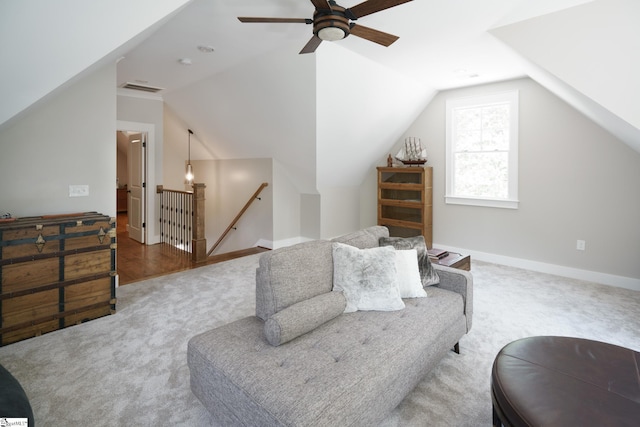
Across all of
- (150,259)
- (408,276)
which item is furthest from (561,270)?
(150,259)

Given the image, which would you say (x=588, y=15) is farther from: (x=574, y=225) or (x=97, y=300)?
(x=97, y=300)

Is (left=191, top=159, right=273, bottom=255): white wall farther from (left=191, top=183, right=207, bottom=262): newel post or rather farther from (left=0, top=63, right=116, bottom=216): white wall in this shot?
(left=0, top=63, right=116, bottom=216): white wall

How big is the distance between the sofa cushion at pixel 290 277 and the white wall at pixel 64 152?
2.61 meters

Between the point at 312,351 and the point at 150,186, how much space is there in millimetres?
5192

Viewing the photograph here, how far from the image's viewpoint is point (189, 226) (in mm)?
5562

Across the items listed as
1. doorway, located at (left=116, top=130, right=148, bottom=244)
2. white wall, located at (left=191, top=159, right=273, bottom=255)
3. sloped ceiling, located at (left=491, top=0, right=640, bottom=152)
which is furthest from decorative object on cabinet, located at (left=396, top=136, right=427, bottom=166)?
doorway, located at (left=116, top=130, right=148, bottom=244)

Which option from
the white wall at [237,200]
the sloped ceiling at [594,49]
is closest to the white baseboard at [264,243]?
the white wall at [237,200]

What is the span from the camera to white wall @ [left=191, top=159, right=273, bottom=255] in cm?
592

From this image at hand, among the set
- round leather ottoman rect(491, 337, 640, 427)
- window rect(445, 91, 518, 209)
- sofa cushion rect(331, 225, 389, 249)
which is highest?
window rect(445, 91, 518, 209)

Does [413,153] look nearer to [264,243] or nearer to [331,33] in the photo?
[264,243]

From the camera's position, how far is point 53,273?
9.14 ft

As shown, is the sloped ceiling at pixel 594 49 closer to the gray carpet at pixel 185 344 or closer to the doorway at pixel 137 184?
the gray carpet at pixel 185 344

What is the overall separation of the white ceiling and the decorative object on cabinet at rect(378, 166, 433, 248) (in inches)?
56.7

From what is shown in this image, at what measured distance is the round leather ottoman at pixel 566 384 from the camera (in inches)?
49.9
